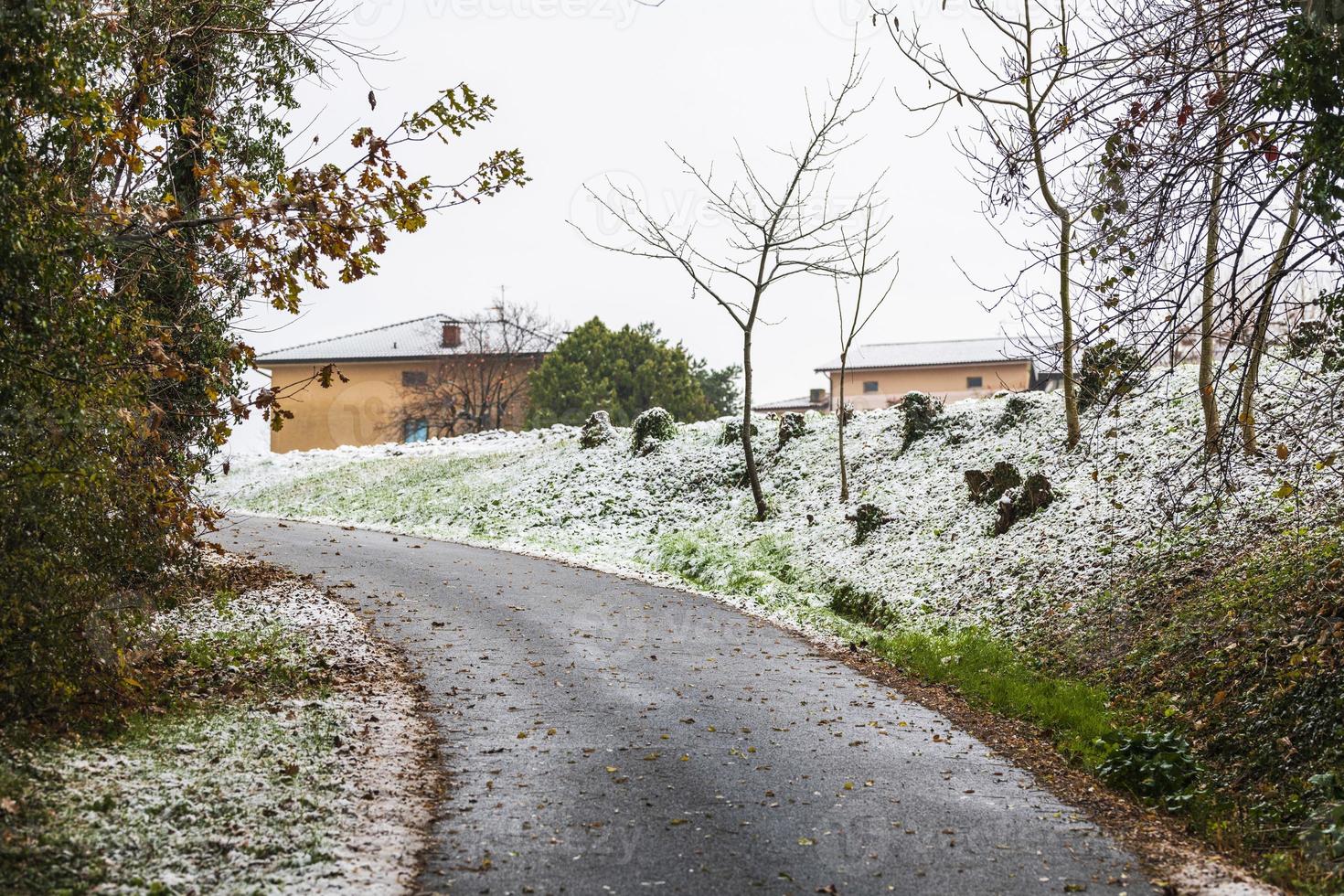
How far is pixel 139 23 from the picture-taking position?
9055mm

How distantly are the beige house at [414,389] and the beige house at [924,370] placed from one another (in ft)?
51.9

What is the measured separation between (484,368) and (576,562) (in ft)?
82.6

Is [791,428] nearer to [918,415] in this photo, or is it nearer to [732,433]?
[732,433]

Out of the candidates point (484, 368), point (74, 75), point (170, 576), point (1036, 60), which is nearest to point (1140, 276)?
point (1036, 60)

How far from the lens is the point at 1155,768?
714cm

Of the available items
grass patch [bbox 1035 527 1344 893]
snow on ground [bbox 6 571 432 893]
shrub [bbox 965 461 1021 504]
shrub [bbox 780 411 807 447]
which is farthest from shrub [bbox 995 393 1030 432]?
snow on ground [bbox 6 571 432 893]

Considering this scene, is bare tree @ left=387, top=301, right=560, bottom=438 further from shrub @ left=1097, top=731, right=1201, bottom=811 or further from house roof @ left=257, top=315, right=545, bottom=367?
shrub @ left=1097, top=731, right=1201, bottom=811

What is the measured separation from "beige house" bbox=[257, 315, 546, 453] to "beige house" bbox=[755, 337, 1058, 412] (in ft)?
51.9

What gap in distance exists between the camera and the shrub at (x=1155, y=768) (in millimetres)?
7016

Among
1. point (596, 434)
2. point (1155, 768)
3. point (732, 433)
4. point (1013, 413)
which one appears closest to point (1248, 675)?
point (1155, 768)

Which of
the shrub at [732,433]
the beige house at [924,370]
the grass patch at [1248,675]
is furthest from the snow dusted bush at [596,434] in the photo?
the beige house at [924,370]

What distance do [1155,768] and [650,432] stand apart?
66.2ft

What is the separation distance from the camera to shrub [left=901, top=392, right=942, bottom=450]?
2128cm

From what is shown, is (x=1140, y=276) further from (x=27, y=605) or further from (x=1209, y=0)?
(x=27, y=605)
